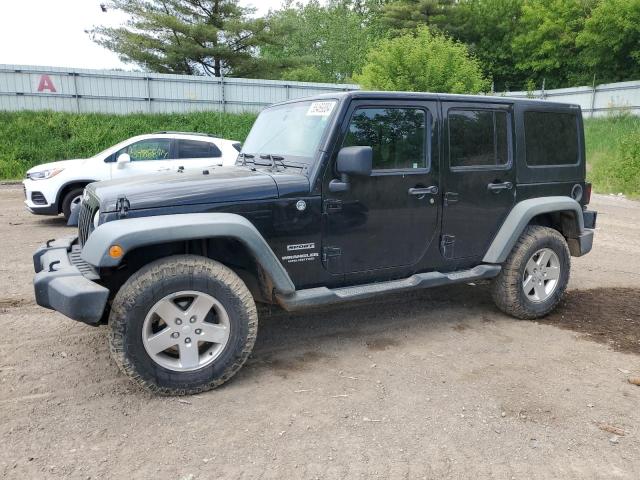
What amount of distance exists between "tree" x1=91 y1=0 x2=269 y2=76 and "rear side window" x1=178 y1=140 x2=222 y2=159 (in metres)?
17.8

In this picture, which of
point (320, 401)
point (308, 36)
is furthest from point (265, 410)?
point (308, 36)

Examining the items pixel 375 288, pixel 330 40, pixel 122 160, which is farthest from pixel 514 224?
pixel 330 40

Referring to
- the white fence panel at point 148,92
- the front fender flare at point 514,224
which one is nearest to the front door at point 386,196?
the front fender flare at point 514,224

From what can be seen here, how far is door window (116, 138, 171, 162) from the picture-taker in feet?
32.0

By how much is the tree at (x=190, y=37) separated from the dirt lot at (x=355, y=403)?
23565 millimetres

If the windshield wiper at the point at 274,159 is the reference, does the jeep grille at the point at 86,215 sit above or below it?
below

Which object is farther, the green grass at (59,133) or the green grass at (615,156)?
the green grass at (59,133)

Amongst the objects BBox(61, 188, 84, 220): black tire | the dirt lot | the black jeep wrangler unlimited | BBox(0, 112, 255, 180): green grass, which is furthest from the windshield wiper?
BBox(0, 112, 255, 180): green grass

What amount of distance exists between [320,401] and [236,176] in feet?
5.60

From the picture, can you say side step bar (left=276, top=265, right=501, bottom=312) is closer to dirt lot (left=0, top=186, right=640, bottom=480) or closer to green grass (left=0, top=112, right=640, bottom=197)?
dirt lot (left=0, top=186, right=640, bottom=480)

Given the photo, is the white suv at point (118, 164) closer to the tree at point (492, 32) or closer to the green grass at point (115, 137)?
the green grass at point (115, 137)

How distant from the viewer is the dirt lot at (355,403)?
2729mm

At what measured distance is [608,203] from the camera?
13.6m

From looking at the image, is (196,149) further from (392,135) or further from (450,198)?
(450,198)
